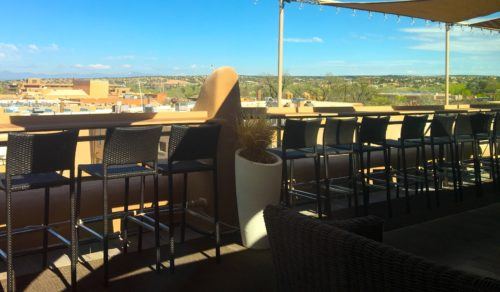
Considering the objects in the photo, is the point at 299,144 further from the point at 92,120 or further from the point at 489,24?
the point at 489,24

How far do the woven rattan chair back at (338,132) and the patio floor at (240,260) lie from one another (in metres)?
0.74

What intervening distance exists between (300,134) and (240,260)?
123 cm

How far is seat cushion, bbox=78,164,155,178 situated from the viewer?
3021 millimetres

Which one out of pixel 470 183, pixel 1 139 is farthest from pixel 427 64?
pixel 1 139

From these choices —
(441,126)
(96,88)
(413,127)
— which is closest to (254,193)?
(413,127)

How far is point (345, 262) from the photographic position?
1.35 meters

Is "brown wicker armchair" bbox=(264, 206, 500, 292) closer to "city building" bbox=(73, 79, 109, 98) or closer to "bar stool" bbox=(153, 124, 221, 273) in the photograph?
"bar stool" bbox=(153, 124, 221, 273)

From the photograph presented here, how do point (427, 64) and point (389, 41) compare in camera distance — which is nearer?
point (427, 64)

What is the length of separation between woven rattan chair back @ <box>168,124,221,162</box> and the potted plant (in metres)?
0.36

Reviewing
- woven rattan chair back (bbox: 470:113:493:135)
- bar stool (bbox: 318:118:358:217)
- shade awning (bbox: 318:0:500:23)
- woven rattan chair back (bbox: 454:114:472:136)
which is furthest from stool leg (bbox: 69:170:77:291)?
shade awning (bbox: 318:0:500:23)

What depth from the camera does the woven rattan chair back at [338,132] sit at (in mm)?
4395

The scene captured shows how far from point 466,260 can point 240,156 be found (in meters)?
1.80

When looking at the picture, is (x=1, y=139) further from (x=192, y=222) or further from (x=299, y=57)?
(x=299, y=57)

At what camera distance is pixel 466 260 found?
11.2 feet
